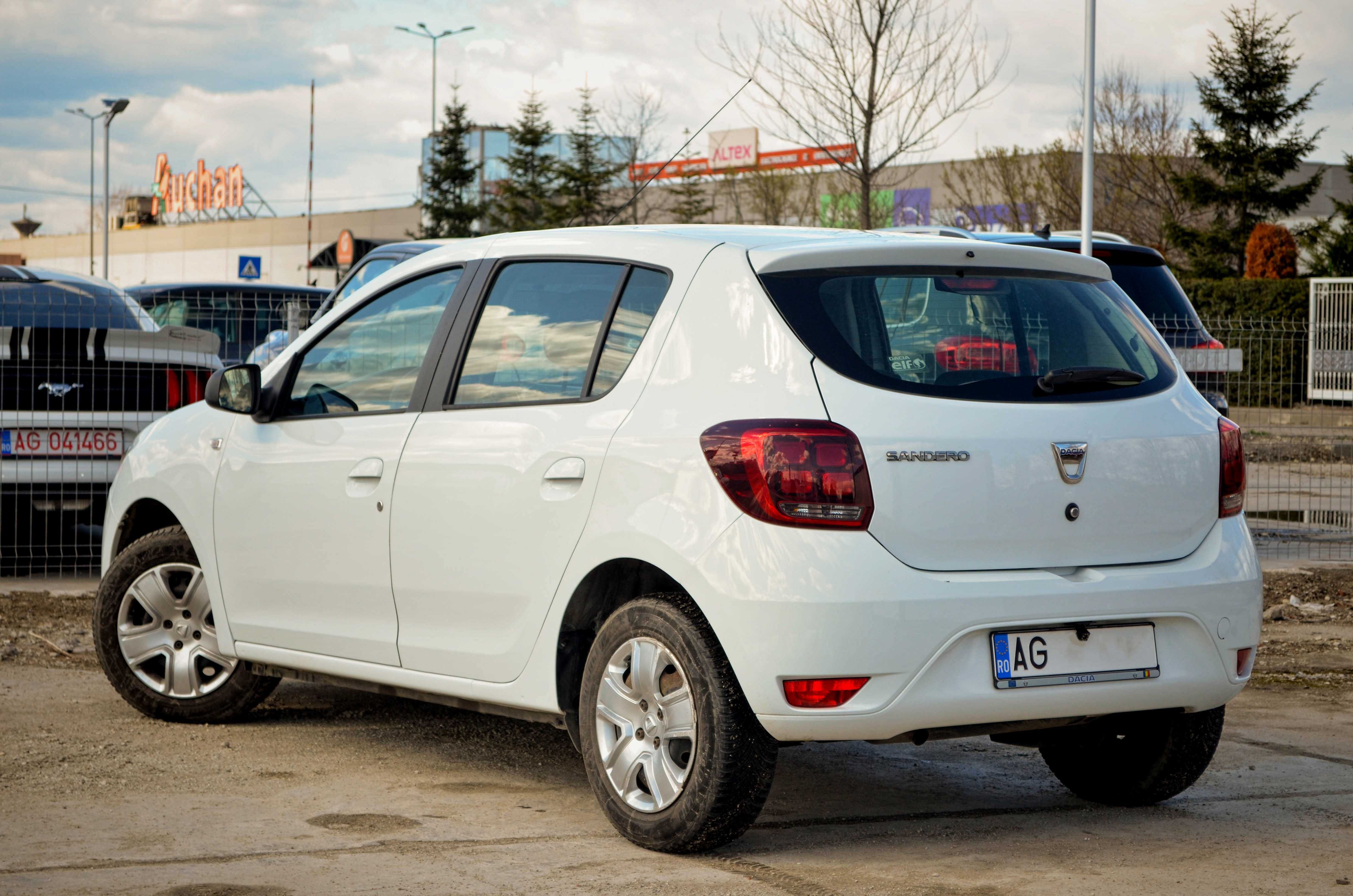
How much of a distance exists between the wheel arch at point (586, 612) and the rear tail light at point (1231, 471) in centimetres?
156

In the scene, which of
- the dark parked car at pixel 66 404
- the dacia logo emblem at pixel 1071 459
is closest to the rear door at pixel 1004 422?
the dacia logo emblem at pixel 1071 459

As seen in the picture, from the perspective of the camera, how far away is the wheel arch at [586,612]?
4559mm

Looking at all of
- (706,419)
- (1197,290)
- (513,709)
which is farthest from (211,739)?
(1197,290)

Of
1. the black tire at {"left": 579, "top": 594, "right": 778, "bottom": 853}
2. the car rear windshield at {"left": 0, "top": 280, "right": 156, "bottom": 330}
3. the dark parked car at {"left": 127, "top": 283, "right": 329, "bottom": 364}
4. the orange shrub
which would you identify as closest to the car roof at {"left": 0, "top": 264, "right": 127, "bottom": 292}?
the car rear windshield at {"left": 0, "top": 280, "right": 156, "bottom": 330}

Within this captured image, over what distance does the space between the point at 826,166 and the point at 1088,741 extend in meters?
47.4

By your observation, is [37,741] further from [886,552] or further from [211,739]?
[886,552]

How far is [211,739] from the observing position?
5910 mm

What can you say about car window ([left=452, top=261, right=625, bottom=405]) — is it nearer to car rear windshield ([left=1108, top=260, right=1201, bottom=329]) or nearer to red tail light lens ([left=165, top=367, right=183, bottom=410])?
red tail light lens ([left=165, top=367, right=183, bottom=410])

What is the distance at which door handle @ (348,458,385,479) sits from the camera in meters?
5.18

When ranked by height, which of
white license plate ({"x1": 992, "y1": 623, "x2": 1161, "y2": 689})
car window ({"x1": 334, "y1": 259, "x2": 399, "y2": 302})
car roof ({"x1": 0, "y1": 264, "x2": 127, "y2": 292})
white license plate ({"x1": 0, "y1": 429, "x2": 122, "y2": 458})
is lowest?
white license plate ({"x1": 992, "y1": 623, "x2": 1161, "y2": 689})

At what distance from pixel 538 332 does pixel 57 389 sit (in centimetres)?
567

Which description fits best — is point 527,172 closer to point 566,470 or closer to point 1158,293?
point 1158,293

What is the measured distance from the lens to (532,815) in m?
4.89

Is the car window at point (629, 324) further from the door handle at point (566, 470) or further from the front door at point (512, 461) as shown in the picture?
the door handle at point (566, 470)
